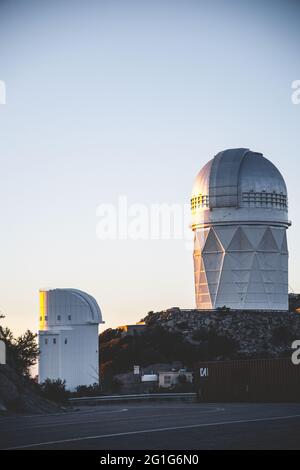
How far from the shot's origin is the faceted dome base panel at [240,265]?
323 feet

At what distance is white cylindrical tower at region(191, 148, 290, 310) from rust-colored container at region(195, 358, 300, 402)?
128ft

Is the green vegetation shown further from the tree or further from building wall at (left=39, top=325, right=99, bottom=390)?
building wall at (left=39, top=325, right=99, bottom=390)

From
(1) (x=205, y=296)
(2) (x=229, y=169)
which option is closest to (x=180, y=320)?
(1) (x=205, y=296)

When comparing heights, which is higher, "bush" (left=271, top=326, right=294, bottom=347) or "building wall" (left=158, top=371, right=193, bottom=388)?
"bush" (left=271, top=326, right=294, bottom=347)

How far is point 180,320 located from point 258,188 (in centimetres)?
1548

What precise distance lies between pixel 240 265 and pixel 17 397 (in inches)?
2181

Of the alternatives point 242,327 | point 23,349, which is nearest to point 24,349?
point 23,349

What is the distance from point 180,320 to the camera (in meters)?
100

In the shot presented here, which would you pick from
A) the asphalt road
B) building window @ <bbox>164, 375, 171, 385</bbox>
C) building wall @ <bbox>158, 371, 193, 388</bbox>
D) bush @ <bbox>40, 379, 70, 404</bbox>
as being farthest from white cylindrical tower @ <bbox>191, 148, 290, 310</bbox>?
the asphalt road

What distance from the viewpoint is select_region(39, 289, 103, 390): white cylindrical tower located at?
238ft

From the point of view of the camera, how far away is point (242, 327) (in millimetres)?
97125

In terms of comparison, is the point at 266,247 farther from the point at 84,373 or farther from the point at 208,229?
the point at 84,373

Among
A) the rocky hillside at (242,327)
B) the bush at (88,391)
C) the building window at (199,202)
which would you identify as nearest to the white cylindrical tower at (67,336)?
the bush at (88,391)

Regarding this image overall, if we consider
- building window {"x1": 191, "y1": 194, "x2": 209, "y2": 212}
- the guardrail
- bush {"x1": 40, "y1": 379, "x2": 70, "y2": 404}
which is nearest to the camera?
bush {"x1": 40, "y1": 379, "x2": 70, "y2": 404}
